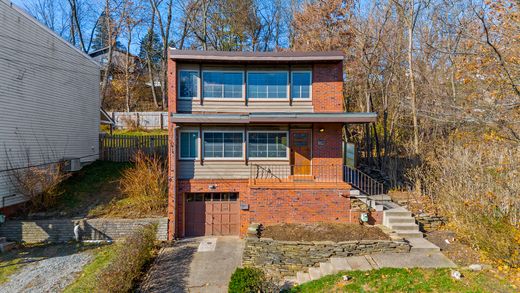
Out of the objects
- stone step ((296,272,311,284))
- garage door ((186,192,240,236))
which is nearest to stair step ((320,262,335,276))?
stone step ((296,272,311,284))

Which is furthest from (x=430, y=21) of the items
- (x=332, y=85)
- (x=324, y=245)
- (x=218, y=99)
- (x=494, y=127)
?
(x=324, y=245)

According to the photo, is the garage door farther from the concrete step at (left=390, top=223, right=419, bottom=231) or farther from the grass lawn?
the concrete step at (left=390, top=223, right=419, bottom=231)

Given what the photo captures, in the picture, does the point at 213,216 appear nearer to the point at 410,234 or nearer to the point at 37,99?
the point at 410,234

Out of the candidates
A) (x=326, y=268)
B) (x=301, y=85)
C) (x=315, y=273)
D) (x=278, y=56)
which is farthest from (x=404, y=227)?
(x=278, y=56)

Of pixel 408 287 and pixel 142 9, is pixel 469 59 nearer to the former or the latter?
pixel 408 287

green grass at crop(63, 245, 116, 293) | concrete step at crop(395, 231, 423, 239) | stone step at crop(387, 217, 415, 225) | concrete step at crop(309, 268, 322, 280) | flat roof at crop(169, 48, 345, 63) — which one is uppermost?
flat roof at crop(169, 48, 345, 63)

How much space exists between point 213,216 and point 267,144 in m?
3.75

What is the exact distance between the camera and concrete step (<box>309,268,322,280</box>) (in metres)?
7.63

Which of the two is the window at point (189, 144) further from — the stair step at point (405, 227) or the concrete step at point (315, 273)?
the stair step at point (405, 227)

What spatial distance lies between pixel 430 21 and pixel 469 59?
26.5ft

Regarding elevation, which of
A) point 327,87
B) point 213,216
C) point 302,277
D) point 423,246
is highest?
point 327,87

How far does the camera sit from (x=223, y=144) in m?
11.4

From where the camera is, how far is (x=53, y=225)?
10672 mm

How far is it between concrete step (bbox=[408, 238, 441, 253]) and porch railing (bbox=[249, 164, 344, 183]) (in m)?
3.29
